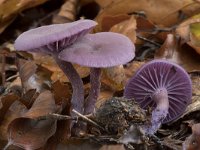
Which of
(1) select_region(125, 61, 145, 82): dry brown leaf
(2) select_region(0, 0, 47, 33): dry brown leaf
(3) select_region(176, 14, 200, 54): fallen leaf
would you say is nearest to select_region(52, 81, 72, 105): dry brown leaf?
(1) select_region(125, 61, 145, 82): dry brown leaf

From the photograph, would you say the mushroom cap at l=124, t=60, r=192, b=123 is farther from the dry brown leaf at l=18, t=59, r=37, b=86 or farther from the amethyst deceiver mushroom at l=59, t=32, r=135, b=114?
the dry brown leaf at l=18, t=59, r=37, b=86

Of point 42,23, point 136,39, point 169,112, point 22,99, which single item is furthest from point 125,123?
point 42,23

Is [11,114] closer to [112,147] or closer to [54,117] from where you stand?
[54,117]

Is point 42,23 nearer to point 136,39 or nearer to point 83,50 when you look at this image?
point 136,39

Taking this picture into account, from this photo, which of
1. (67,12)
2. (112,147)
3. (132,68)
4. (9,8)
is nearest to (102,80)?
(132,68)

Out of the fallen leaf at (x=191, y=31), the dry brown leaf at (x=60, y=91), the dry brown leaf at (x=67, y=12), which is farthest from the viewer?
the dry brown leaf at (x=67, y=12)

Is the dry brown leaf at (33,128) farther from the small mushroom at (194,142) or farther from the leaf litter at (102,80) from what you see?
the small mushroom at (194,142)

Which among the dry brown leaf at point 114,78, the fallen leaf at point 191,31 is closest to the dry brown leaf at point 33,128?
the dry brown leaf at point 114,78
